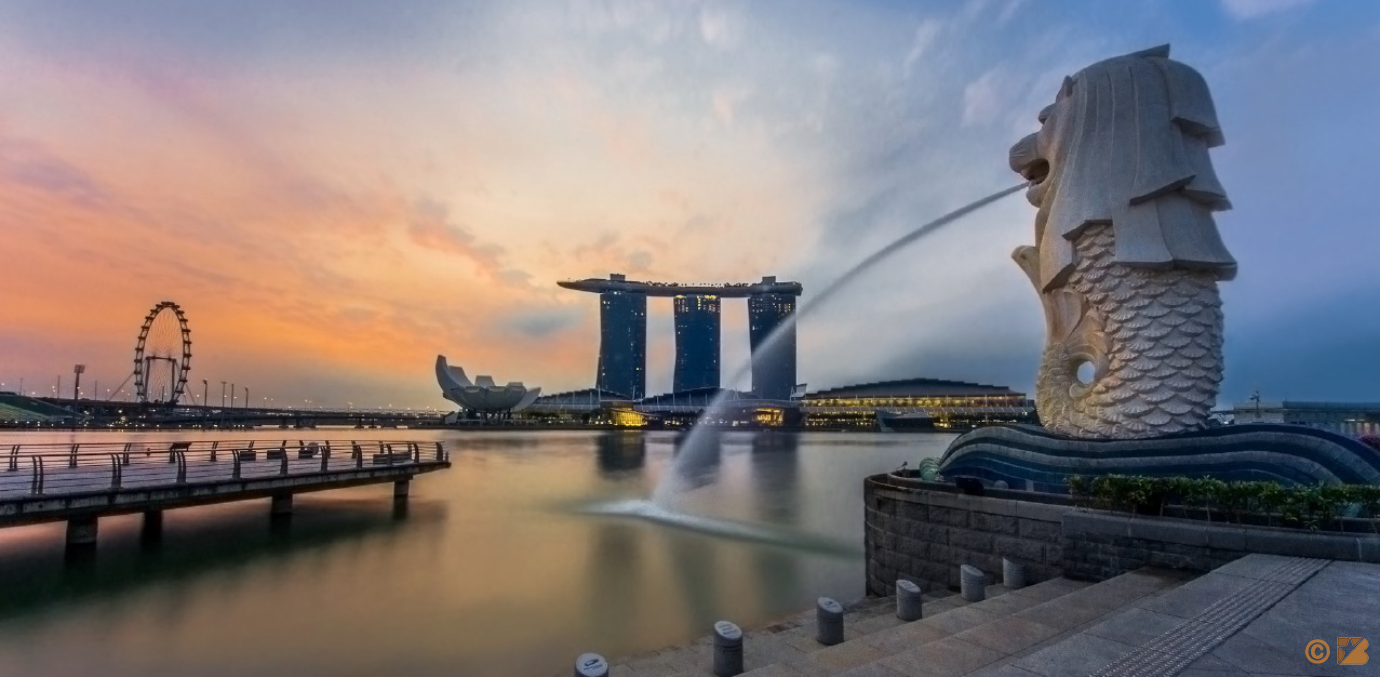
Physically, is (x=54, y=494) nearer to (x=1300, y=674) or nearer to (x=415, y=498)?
(x=415, y=498)

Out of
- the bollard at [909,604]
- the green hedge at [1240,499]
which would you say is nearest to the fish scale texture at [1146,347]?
the green hedge at [1240,499]

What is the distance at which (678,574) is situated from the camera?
16359mm

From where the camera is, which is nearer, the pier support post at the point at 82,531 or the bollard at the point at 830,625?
the bollard at the point at 830,625

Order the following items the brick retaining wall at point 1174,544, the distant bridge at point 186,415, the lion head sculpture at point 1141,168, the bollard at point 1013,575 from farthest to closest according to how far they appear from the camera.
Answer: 1. the distant bridge at point 186,415
2. the lion head sculpture at point 1141,168
3. the bollard at point 1013,575
4. the brick retaining wall at point 1174,544

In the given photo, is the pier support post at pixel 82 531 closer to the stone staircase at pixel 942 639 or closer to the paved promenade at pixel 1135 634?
the stone staircase at pixel 942 639

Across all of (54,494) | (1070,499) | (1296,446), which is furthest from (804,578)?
(54,494)

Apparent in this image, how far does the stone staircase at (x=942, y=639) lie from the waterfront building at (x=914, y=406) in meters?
118

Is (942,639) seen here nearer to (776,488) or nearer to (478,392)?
(776,488)

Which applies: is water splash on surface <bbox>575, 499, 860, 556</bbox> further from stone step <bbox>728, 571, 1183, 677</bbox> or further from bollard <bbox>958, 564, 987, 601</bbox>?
stone step <bbox>728, 571, 1183, 677</bbox>

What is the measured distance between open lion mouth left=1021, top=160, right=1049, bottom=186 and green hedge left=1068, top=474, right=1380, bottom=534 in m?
11.4

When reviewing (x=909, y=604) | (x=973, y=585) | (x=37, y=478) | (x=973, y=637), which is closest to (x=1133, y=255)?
(x=973, y=585)

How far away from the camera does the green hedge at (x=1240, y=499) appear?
870cm

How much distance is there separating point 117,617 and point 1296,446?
23.3 m

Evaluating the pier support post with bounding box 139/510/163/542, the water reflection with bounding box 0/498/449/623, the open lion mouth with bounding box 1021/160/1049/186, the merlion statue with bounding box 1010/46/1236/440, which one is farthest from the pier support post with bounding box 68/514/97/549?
the open lion mouth with bounding box 1021/160/1049/186
